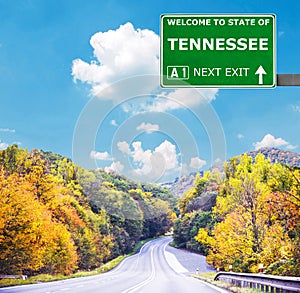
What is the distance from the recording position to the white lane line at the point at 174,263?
55.0 m

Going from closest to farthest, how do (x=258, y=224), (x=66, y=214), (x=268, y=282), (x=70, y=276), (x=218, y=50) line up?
(x=218, y=50)
(x=268, y=282)
(x=258, y=224)
(x=70, y=276)
(x=66, y=214)

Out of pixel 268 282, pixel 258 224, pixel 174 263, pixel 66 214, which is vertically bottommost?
pixel 174 263

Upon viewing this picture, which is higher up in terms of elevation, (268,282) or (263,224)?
(263,224)

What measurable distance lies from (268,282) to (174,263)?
52.7 m

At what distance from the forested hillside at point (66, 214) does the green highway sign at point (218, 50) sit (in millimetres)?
19519

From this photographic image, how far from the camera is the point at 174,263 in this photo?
6231cm

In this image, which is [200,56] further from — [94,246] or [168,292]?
[94,246]

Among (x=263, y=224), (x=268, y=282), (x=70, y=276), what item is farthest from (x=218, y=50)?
(x=70, y=276)

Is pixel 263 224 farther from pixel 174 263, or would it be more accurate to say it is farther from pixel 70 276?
pixel 174 263

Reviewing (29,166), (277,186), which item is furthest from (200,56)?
(29,166)

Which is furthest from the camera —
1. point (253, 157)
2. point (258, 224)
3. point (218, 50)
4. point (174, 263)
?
point (174, 263)

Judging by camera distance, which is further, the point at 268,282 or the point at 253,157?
the point at 253,157

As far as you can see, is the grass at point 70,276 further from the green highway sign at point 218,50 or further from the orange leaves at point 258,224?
the green highway sign at point 218,50

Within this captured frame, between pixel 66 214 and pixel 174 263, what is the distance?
2507cm
